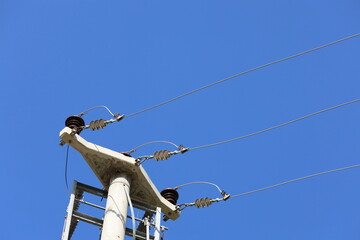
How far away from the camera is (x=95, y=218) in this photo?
1747 centimetres

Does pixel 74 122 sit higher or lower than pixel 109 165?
higher

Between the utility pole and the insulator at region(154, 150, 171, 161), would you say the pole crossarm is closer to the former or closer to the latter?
the utility pole

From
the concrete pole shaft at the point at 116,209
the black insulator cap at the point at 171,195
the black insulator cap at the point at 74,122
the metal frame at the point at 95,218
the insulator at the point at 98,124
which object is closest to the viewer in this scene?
the concrete pole shaft at the point at 116,209

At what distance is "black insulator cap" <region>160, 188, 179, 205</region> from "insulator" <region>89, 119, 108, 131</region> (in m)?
2.86

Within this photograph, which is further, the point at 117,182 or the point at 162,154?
the point at 162,154

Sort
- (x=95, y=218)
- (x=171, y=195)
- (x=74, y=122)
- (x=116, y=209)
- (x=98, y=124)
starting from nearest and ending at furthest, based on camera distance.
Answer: (x=116, y=209) < (x=95, y=218) < (x=74, y=122) < (x=98, y=124) < (x=171, y=195)

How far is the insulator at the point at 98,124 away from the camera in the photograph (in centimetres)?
1839

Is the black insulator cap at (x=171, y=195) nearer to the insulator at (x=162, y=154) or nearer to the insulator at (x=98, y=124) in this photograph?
the insulator at (x=162, y=154)

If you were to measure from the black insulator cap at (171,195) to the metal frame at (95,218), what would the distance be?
76 cm

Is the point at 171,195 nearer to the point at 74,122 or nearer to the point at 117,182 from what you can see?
the point at 117,182

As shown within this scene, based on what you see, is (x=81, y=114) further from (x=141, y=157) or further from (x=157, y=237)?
(x=157, y=237)

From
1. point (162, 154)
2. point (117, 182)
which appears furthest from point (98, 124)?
point (162, 154)

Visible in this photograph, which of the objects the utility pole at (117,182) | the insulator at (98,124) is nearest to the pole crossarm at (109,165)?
the utility pole at (117,182)

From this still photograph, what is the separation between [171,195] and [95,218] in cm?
282
